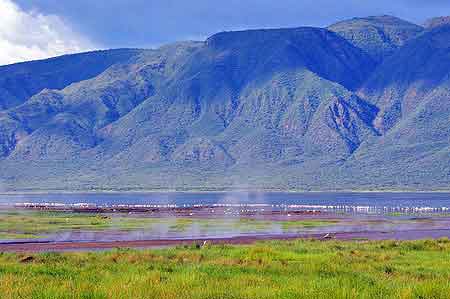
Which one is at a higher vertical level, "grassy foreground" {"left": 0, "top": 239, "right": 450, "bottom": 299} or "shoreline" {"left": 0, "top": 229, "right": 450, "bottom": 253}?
"grassy foreground" {"left": 0, "top": 239, "right": 450, "bottom": 299}

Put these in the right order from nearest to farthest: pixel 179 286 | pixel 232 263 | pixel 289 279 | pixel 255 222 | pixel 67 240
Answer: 1. pixel 179 286
2. pixel 289 279
3. pixel 232 263
4. pixel 67 240
5. pixel 255 222

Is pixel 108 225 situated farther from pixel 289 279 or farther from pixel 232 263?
pixel 289 279

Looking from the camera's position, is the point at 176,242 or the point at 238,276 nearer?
the point at 238,276

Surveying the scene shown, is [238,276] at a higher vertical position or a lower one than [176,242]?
higher

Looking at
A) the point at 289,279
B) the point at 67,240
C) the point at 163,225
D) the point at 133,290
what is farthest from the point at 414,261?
the point at 163,225

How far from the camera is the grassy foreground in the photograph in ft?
79.3

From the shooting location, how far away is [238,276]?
28.9 metres

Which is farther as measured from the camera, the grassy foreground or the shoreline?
the shoreline

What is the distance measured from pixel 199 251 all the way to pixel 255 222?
47778 millimetres

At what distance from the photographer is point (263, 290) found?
82.1ft

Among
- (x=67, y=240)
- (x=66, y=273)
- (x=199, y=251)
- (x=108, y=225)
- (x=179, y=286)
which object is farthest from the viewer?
(x=108, y=225)

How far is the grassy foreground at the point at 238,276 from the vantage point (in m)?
24.2

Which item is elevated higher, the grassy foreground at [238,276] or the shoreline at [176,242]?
the grassy foreground at [238,276]

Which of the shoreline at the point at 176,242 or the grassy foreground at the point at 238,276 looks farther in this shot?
the shoreline at the point at 176,242
